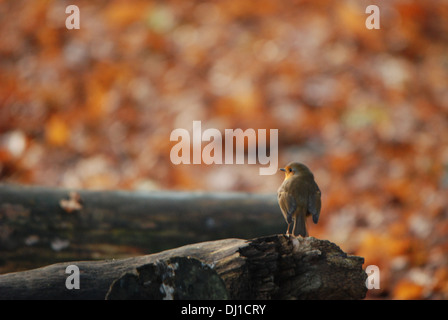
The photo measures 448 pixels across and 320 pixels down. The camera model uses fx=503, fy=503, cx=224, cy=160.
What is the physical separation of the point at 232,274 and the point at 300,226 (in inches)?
7.2

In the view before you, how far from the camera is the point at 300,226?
102 cm

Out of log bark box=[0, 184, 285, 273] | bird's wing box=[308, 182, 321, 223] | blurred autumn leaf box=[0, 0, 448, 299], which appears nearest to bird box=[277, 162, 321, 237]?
bird's wing box=[308, 182, 321, 223]

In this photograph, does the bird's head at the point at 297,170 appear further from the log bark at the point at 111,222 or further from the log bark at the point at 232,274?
the log bark at the point at 111,222

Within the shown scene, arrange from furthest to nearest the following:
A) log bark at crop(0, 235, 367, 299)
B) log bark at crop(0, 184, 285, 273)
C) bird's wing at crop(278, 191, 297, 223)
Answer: log bark at crop(0, 184, 285, 273)
bird's wing at crop(278, 191, 297, 223)
log bark at crop(0, 235, 367, 299)

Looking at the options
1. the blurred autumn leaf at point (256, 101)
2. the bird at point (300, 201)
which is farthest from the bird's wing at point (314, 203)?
the blurred autumn leaf at point (256, 101)

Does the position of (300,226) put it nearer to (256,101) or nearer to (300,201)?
(300,201)

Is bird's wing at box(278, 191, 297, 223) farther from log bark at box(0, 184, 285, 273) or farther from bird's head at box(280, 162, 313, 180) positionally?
log bark at box(0, 184, 285, 273)

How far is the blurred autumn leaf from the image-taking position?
263 cm

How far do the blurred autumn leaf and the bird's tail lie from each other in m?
1.28

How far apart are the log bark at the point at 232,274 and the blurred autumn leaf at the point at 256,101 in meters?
1.29

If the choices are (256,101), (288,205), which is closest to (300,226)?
(288,205)

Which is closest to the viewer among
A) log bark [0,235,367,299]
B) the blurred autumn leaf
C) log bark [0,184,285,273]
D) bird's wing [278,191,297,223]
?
log bark [0,235,367,299]

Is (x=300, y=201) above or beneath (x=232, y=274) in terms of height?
above

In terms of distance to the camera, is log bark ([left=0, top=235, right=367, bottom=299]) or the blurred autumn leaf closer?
log bark ([left=0, top=235, right=367, bottom=299])
